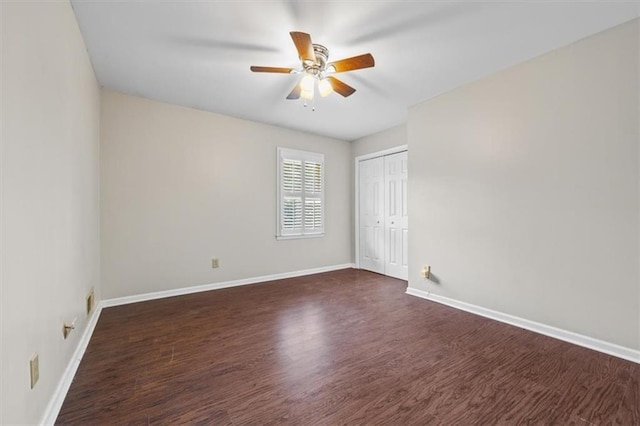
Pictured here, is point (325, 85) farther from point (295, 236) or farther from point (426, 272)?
point (295, 236)

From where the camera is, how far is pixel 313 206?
4754 millimetres

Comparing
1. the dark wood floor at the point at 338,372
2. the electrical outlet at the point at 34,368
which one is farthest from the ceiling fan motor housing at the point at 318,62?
the electrical outlet at the point at 34,368

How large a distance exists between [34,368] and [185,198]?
2554 millimetres

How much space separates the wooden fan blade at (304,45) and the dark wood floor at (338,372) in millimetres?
2272

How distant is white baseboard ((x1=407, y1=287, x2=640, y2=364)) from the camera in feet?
6.51

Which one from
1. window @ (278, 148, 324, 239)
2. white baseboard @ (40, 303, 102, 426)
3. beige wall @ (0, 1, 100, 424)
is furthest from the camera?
window @ (278, 148, 324, 239)

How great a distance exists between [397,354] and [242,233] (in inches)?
109

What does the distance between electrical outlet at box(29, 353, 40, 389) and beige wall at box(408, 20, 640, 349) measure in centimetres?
341

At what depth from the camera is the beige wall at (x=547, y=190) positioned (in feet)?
6.60

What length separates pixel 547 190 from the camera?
237 cm

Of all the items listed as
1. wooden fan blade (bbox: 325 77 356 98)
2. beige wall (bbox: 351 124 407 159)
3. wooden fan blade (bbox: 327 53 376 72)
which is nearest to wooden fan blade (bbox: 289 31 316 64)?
wooden fan blade (bbox: 327 53 376 72)

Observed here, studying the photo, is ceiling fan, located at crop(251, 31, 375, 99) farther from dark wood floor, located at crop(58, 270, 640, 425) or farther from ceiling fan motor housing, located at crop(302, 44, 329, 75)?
dark wood floor, located at crop(58, 270, 640, 425)

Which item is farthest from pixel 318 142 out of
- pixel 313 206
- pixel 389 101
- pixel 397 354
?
pixel 397 354

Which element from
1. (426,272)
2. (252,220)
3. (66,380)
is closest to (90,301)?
(66,380)
